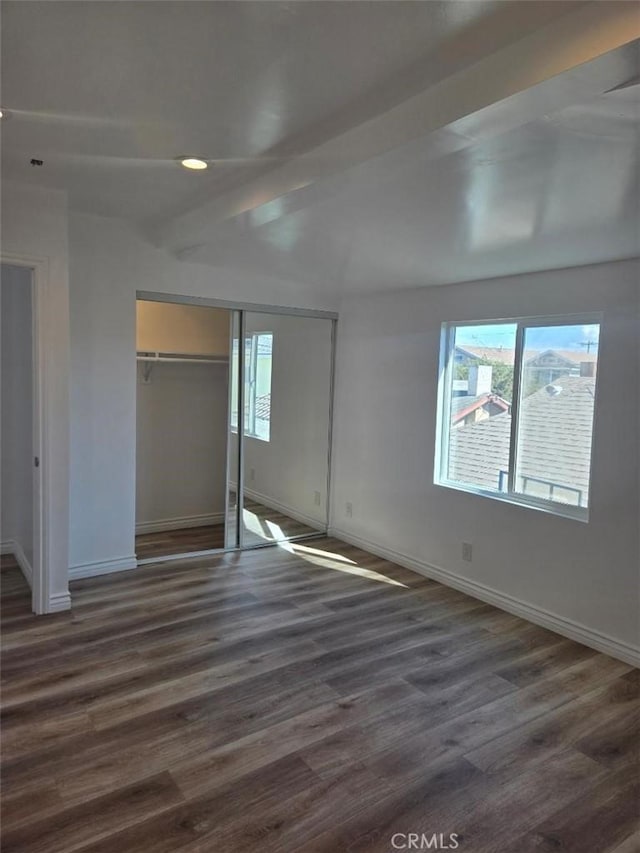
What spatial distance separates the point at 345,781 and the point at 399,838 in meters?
0.31

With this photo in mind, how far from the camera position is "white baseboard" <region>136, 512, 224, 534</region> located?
17.4ft

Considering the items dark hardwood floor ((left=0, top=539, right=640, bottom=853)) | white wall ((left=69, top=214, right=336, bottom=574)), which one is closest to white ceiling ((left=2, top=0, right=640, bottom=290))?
white wall ((left=69, top=214, right=336, bottom=574))

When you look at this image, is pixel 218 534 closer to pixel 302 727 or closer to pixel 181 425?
pixel 181 425

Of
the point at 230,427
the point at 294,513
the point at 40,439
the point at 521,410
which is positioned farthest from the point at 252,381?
the point at 521,410

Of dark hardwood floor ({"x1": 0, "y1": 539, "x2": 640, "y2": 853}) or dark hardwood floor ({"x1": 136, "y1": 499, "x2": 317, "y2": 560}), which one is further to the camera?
dark hardwood floor ({"x1": 136, "y1": 499, "x2": 317, "y2": 560})

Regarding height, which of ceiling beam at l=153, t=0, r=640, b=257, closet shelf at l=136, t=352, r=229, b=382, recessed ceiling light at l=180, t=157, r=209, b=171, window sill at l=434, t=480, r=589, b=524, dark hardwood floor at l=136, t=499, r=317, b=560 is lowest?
dark hardwood floor at l=136, t=499, r=317, b=560

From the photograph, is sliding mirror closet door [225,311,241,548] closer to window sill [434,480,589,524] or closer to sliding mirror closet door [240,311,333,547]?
sliding mirror closet door [240,311,333,547]

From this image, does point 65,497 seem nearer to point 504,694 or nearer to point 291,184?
point 291,184

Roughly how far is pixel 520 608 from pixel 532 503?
2.29 feet

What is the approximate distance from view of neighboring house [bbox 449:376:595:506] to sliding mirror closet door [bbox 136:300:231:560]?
2.20m

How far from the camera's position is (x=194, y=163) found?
263cm

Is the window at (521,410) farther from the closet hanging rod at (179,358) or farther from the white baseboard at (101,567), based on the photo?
the white baseboard at (101,567)

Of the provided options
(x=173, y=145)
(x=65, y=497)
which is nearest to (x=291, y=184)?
(x=173, y=145)

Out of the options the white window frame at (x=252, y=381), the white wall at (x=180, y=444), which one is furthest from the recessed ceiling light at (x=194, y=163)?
the white wall at (x=180, y=444)
